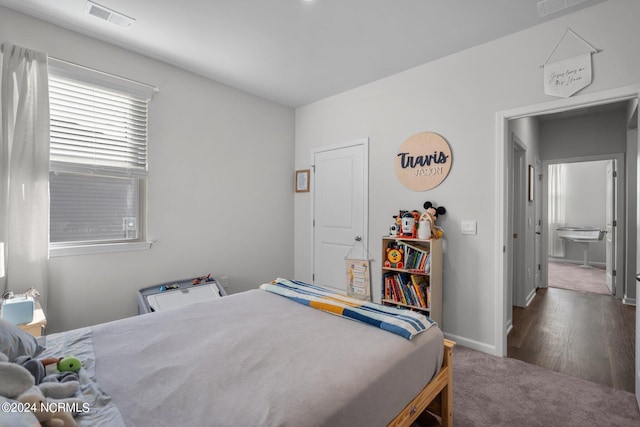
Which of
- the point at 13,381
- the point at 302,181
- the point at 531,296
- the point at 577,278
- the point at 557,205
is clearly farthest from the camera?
the point at 557,205

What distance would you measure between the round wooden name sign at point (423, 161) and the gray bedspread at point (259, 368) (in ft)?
5.62

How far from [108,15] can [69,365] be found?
243cm

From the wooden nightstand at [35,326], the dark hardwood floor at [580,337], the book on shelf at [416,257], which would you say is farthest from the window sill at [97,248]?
the dark hardwood floor at [580,337]

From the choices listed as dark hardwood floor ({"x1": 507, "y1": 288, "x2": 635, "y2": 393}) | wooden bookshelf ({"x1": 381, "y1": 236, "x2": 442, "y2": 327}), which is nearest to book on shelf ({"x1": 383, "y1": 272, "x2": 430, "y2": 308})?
wooden bookshelf ({"x1": 381, "y1": 236, "x2": 442, "y2": 327})

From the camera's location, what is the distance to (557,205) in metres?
7.32

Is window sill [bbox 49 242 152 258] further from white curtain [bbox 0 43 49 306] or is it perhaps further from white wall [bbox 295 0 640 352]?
white wall [bbox 295 0 640 352]

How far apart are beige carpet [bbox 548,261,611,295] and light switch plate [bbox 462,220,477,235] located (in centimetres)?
347

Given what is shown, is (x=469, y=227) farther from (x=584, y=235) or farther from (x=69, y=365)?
(x=584, y=235)

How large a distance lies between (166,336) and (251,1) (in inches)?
87.5

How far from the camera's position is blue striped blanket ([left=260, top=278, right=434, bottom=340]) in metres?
1.64

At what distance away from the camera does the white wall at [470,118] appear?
7.23ft

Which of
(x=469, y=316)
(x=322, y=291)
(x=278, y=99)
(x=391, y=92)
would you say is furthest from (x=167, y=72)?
(x=469, y=316)

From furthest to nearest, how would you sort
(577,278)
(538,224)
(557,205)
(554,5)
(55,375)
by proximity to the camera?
(557,205)
(577,278)
(538,224)
(554,5)
(55,375)

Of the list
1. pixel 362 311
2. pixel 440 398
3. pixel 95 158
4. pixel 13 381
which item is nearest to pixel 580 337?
pixel 440 398
